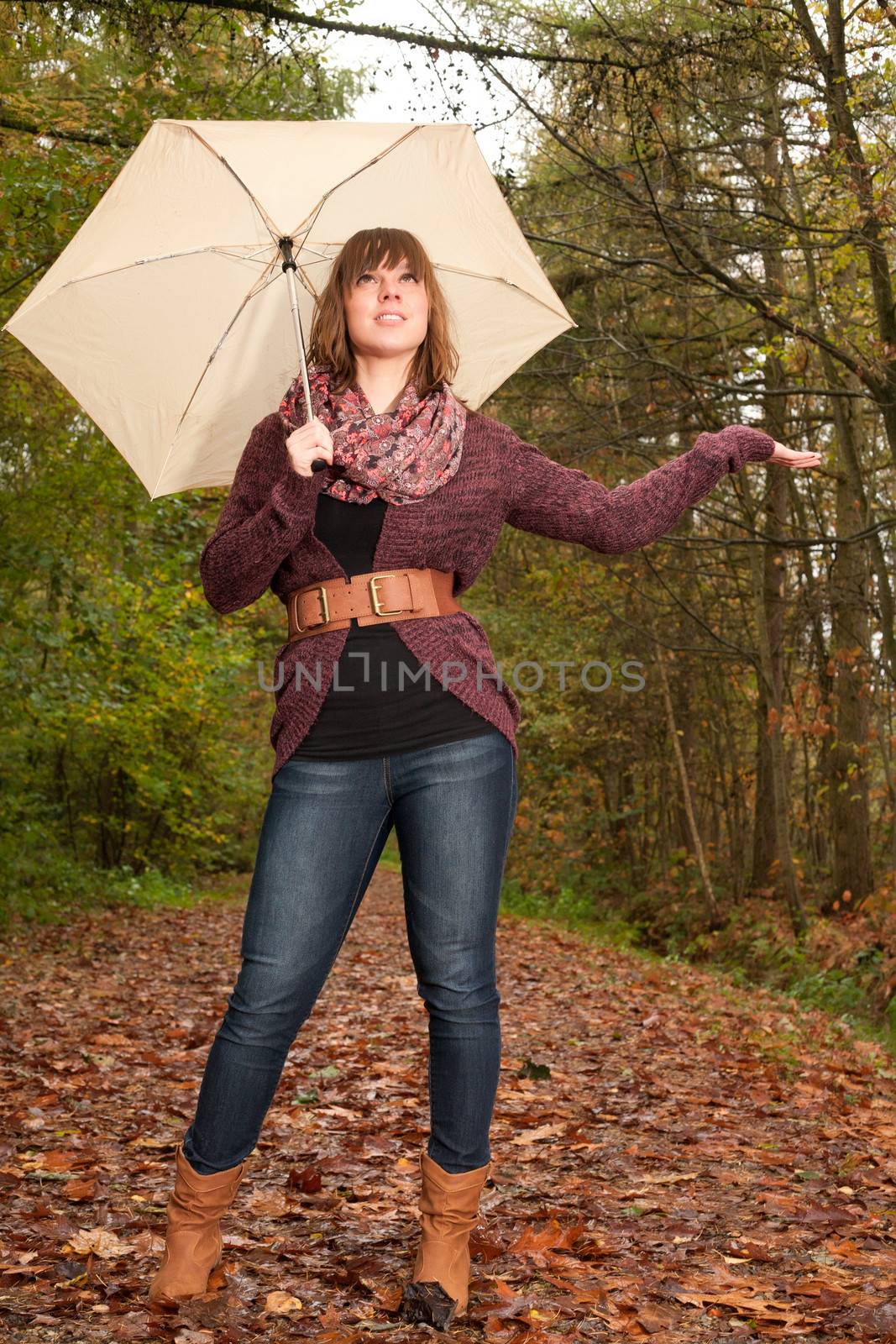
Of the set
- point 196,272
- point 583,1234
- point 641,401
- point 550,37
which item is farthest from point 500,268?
point 641,401

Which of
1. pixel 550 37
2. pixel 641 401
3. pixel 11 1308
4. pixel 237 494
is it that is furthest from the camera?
pixel 641 401

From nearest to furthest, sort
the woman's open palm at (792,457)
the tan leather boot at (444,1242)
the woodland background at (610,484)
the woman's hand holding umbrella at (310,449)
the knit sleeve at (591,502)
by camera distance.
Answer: the woman's hand holding umbrella at (310,449) → the tan leather boot at (444,1242) → the knit sleeve at (591,502) → the woman's open palm at (792,457) → the woodland background at (610,484)

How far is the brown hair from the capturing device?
2801 millimetres

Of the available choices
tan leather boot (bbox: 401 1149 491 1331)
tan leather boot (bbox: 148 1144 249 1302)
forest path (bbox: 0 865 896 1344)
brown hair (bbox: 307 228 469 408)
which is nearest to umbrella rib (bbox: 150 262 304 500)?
brown hair (bbox: 307 228 469 408)

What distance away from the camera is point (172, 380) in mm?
3166

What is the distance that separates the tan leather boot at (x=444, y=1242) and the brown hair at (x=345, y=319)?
174 cm

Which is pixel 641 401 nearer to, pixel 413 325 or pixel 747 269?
pixel 747 269

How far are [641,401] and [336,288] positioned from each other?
1033cm

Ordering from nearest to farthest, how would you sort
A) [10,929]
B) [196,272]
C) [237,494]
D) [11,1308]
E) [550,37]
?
[11,1308] < [237,494] < [196,272] < [550,37] < [10,929]

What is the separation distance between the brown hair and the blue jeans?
86cm

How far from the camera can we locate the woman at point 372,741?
262 centimetres

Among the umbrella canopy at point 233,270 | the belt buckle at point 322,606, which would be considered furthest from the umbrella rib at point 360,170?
the belt buckle at point 322,606

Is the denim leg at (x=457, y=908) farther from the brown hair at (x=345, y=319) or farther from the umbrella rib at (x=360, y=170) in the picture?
the umbrella rib at (x=360, y=170)

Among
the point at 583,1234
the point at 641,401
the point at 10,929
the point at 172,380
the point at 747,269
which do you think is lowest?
the point at 10,929
